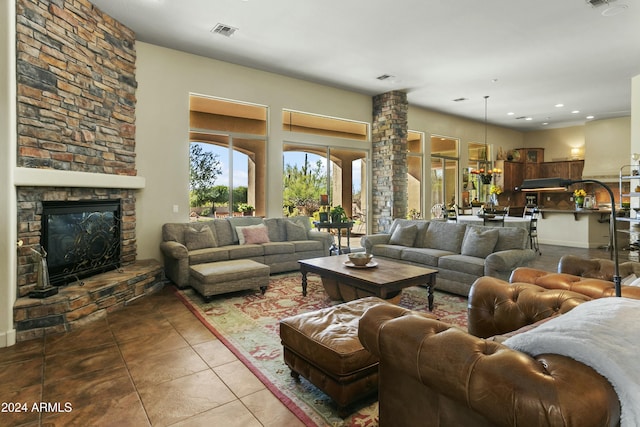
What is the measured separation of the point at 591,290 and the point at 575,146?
12.2 meters

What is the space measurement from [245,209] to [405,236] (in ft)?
9.71

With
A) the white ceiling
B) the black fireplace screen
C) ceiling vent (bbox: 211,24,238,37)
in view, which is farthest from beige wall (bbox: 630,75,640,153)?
the black fireplace screen

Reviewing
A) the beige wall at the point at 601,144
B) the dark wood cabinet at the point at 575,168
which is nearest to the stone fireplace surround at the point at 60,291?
the beige wall at the point at 601,144

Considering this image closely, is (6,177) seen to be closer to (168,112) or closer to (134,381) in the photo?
(134,381)

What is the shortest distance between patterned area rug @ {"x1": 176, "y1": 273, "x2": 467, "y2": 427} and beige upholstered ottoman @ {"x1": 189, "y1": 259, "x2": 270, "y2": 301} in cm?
14

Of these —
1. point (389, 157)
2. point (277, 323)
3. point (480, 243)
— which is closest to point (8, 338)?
point (277, 323)

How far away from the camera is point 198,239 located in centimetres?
537

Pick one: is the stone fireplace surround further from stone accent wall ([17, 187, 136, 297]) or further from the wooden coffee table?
the wooden coffee table

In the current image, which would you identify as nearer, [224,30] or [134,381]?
[134,381]

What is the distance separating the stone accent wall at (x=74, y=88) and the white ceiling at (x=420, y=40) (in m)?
0.42

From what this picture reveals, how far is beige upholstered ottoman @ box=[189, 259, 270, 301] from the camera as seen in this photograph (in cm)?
425

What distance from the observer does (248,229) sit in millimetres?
5914

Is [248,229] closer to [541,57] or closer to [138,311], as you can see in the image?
[138,311]

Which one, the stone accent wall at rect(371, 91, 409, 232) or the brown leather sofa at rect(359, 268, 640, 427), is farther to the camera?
the stone accent wall at rect(371, 91, 409, 232)
